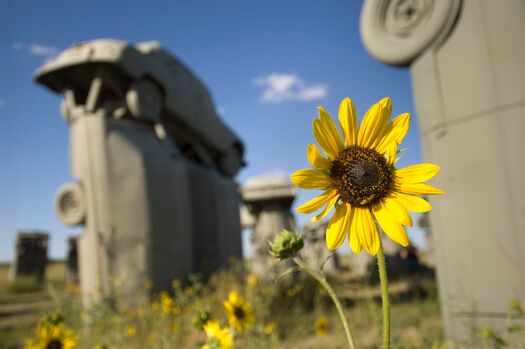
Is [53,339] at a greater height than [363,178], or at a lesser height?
lesser

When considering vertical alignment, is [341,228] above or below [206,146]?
below

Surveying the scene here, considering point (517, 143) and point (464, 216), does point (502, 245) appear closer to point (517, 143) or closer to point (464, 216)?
point (464, 216)

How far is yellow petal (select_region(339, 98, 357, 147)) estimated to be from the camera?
3.22ft

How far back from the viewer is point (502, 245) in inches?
118

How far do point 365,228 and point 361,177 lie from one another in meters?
0.12

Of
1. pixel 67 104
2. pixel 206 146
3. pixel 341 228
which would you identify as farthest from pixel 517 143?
pixel 206 146

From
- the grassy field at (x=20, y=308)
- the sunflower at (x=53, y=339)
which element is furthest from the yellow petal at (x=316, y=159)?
the grassy field at (x=20, y=308)

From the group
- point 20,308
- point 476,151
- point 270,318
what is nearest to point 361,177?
point 476,151

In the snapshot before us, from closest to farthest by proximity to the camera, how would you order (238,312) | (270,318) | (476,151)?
(238,312) → (476,151) → (270,318)

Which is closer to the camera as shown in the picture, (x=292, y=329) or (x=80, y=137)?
(x=292, y=329)

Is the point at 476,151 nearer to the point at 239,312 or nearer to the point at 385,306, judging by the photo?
the point at 239,312

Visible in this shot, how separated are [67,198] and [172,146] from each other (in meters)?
2.25

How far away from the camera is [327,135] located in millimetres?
983

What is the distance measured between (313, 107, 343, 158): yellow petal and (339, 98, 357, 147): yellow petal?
2 cm
